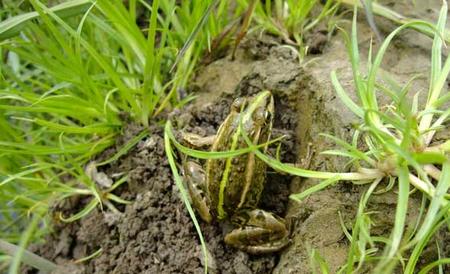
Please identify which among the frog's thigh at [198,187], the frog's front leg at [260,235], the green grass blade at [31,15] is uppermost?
the green grass blade at [31,15]

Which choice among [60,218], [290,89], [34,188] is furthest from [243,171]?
[34,188]

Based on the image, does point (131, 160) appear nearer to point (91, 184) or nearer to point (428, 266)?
point (91, 184)

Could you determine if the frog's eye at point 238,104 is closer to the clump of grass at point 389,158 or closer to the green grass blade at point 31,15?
the clump of grass at point 389,158

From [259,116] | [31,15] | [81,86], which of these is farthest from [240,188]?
[31,15]

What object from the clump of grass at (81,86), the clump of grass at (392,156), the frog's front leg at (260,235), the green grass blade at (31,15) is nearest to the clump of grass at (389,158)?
the clump of grass at (392,156)

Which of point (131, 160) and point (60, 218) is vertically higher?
point (131, 160)

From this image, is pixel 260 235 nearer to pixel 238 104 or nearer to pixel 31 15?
pixel 238 104
